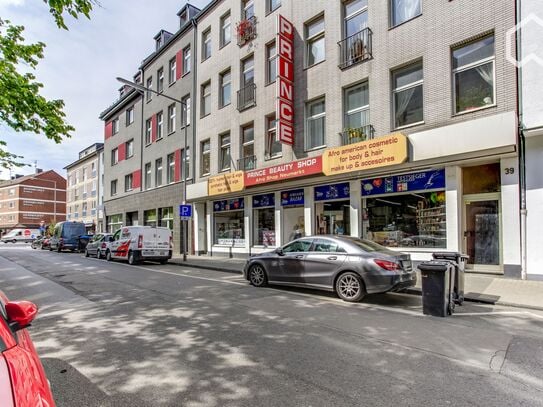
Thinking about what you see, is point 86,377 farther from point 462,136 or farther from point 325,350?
point 462,136

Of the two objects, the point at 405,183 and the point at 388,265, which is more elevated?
the point at 405,183

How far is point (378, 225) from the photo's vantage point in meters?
13.3

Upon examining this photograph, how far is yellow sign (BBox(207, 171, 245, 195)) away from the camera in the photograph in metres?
17.6

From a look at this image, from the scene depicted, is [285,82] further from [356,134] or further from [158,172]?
[158,172]

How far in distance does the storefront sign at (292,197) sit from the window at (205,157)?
6.34 metres

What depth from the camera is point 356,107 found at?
14.0 m

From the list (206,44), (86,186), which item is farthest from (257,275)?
(86,186)

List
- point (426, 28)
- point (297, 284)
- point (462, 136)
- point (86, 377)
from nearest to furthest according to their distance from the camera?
1. point (86, 377)
2. point (297, 284)
3. point (462, 136)
4. point (426, 28)

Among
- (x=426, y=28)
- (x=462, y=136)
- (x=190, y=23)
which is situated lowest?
(x=462, y=136)

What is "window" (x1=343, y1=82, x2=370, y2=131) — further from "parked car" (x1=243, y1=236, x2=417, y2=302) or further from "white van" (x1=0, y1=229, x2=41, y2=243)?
"white van" (x1=0, y1=229, x2=41, y2=243)

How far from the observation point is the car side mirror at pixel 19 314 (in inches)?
95.6

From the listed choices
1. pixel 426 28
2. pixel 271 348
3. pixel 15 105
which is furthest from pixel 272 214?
pixel 271 348

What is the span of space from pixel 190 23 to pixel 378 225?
18132 millimetres

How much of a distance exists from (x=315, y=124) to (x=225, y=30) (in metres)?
9.55
